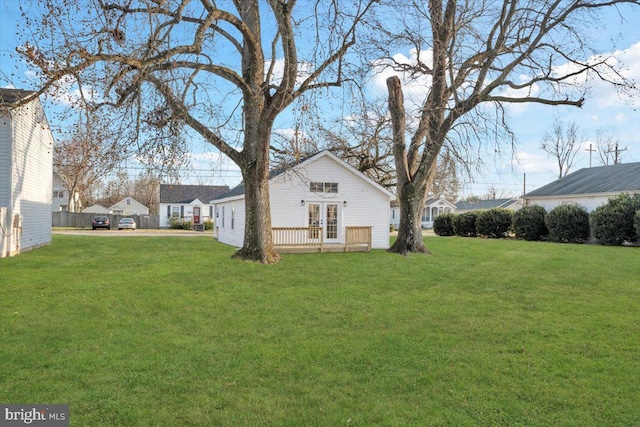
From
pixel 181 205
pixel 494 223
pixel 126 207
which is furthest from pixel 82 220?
pixel 494 223

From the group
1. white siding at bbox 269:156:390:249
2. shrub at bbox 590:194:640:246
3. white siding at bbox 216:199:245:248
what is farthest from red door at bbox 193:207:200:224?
shrub at bbox 590:194:640:246

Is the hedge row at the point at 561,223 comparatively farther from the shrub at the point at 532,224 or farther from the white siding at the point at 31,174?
the white siding at the point at 31,174

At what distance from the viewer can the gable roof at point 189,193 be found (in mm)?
46406

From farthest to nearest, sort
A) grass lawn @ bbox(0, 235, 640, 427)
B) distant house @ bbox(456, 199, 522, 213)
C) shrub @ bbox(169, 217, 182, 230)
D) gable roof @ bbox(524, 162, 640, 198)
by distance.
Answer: distant house @ bbox(456, 199, 522, 213) → shrub @ bbox(169, 217, 182, 230) → gable roof @ bbox(524, 162, 640, 198) → grass lawn @ bbox(0, 235, 640, 427)

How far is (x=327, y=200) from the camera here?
64.5 ft

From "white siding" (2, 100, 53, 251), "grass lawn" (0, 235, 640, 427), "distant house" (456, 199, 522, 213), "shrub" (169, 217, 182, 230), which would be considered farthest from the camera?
"distant house" (456, 199, 522, 213)

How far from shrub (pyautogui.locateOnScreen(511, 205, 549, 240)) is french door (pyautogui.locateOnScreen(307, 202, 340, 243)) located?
1365 centimetres

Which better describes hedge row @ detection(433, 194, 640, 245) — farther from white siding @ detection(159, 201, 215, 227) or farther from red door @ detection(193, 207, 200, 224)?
white siding @ detection(159, 201, 215, 227)

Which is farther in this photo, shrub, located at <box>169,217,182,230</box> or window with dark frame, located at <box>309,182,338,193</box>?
shrub, located at <box>169,217,182,230</box>

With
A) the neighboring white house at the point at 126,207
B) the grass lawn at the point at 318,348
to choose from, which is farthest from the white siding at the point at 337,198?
the neighboring white house at the point at 126,207

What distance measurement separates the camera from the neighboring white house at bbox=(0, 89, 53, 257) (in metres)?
14.2

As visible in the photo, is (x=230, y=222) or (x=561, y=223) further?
(x=561, y=223)

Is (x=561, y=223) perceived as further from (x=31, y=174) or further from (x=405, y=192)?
(x=31, y=174)

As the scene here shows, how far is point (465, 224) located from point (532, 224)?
533 cm
